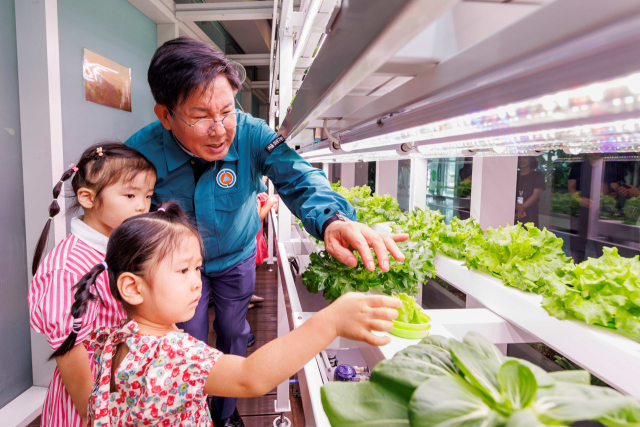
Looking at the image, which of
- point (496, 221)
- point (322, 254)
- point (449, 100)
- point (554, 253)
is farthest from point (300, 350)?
point (496, 221)

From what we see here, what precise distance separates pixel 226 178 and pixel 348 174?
17.9ft

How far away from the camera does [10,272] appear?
2.64m

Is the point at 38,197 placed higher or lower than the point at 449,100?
lower

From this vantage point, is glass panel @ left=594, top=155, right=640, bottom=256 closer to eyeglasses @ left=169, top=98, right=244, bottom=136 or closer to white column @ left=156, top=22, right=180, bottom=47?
eyeglasses @ left=169, top=98, right=244, bottom=136

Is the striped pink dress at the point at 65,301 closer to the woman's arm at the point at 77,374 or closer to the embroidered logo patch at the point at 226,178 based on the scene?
the woman's arm at the point at 77,374

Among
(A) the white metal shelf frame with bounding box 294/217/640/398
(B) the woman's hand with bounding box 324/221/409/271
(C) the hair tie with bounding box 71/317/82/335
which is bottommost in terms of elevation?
(C) the hair tie with bounding box 71/317/82/335

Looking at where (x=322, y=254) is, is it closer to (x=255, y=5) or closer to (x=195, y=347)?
(x=195, y=347)

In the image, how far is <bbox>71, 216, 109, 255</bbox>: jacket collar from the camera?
147cm

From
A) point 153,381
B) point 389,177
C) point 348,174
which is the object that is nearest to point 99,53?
point 389,177

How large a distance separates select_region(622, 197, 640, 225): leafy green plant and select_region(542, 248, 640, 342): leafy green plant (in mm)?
1121

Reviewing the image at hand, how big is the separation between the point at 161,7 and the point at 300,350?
5.12 metres

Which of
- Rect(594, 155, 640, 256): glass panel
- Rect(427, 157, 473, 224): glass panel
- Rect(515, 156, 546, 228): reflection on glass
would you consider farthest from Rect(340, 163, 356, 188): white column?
Rect(594, 155, 640, 256): glass panel

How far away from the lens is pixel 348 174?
712cm

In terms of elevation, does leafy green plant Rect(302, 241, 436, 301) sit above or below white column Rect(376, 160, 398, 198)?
below
